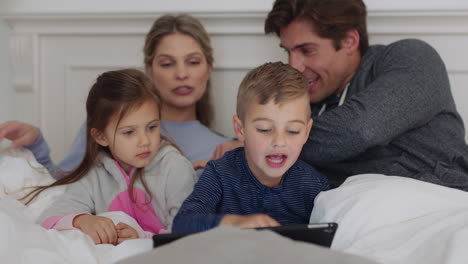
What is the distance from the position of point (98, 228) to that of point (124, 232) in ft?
0.23

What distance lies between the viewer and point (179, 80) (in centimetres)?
192

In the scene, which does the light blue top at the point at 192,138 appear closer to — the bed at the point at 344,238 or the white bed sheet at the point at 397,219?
the bed at the point at 344,238

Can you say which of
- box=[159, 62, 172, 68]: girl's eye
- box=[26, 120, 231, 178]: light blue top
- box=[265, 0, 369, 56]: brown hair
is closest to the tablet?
box=[26, 120, 231, 178]: light blue top

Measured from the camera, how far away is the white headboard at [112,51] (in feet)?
6.48

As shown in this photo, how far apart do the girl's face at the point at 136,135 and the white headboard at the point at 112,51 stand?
654 millimetres

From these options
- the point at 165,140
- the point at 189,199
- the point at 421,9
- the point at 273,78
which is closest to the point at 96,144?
the point at 165,140

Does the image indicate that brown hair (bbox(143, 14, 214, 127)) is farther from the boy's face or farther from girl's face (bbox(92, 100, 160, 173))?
the boy's face

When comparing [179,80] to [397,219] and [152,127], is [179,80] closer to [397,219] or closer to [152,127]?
[152,127]

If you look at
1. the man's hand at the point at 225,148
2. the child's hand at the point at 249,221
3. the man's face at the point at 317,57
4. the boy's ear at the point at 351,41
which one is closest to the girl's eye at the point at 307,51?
the man's face at the point at 317,57

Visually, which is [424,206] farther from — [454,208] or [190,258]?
[190,258]

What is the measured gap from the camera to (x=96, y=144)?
163 centimetres

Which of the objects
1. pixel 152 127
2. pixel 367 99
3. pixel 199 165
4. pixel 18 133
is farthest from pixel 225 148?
pixel 18 133

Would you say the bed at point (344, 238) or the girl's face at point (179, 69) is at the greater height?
the girl's face at point (179, 69)

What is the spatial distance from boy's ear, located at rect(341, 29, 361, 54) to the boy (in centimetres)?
50
